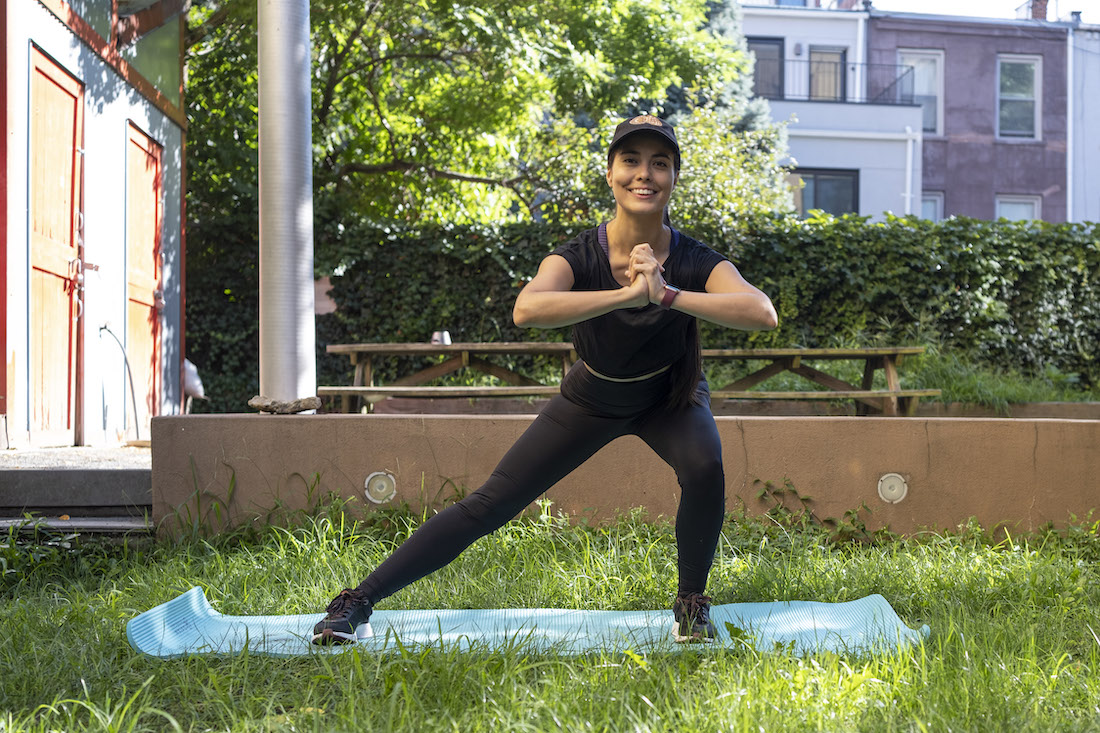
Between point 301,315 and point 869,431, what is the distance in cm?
292

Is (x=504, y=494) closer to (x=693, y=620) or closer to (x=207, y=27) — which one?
(x=693, y=620)

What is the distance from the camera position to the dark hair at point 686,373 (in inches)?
124

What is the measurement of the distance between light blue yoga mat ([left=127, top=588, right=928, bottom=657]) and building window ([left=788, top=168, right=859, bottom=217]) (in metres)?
19.0

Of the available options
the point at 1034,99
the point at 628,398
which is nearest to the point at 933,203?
the point at 1034,99

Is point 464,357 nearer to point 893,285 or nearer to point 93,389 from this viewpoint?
point 93,389

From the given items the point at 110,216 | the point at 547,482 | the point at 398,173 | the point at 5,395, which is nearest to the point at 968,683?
the point at 547,482

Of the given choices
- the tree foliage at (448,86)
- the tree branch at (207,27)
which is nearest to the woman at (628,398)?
the tree foliage at (448,86)

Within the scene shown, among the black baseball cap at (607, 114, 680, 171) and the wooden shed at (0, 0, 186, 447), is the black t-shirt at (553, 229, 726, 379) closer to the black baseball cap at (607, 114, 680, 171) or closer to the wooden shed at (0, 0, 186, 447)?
the black baseball cap at (607, 114, 680, 171)

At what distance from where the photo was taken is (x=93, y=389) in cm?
777

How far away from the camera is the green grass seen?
2.43m

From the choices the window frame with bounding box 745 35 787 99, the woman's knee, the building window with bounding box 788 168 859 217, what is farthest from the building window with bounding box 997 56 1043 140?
the woman's knee

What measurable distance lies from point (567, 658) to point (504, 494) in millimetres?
554

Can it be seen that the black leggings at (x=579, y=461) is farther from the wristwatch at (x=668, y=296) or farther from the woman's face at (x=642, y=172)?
the woman's face at (x=642, y=172)

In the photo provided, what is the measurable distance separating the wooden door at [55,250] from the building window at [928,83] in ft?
64.2
